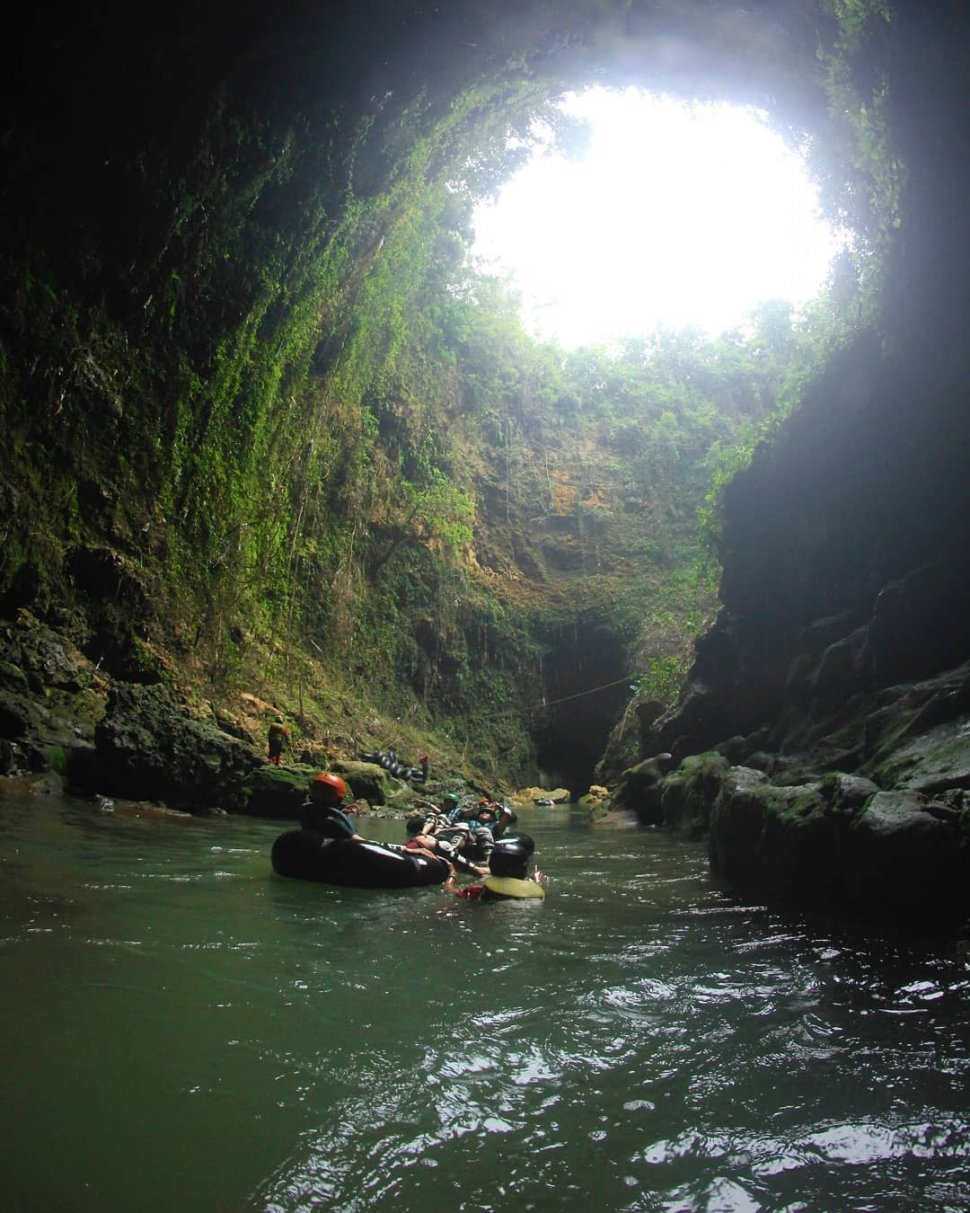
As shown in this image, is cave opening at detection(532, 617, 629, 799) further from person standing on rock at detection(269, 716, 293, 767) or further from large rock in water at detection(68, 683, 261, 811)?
large rock in water at detection(68, 683, 261, 811)

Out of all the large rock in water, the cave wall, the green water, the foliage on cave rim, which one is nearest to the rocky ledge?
the green water

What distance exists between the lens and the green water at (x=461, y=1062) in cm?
200

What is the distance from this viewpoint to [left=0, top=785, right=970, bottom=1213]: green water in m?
2.00

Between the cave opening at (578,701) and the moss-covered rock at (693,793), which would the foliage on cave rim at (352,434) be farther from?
the moss-covered rock at (693,793)

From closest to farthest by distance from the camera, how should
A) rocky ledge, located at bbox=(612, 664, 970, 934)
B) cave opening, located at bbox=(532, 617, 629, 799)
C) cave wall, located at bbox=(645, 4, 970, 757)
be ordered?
rocky ledge, located at bbox=(612, 664, 970, 934) → cave wall, located at bbox=(645, 4, 970, 757) → cave opening, located at bbox=(532, 617, 629, 799)

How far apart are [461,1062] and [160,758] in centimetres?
941

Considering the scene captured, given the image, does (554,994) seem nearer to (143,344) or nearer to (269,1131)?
(269,1131)

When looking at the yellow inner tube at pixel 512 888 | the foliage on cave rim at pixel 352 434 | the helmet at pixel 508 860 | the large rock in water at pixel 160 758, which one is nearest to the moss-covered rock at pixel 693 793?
the helmet at pixel 508 860

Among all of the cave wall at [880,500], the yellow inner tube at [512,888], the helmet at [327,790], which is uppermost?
the cave wall at [880,500]

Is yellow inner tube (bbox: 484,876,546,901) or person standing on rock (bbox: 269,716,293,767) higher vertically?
person standing on rock (bbox: 269,716,293,767)

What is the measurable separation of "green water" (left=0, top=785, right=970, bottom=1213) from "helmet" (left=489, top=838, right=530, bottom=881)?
128cm

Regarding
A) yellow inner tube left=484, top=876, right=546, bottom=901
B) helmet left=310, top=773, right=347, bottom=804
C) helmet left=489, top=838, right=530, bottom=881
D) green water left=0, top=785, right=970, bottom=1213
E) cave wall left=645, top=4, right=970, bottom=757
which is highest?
cave wall left=645, top=4, right=970, bottom=757

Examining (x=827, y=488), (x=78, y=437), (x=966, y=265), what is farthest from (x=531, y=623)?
(x=966, y=265)

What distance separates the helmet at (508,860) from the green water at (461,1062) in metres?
1.28
